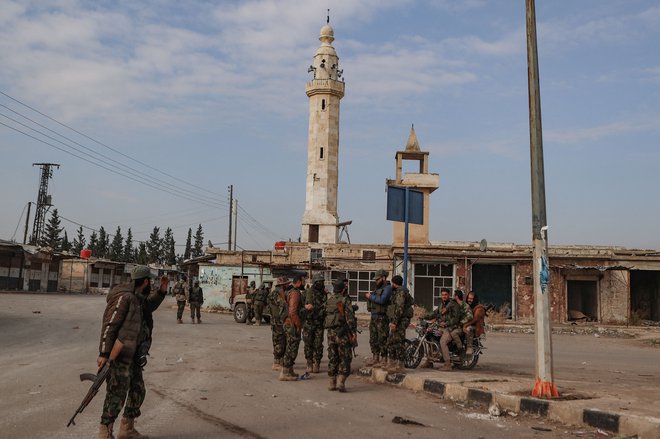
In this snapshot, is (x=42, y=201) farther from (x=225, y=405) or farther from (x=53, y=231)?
(x=225, y=405)

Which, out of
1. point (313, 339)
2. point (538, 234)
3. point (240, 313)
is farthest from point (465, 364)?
point (240, 313)

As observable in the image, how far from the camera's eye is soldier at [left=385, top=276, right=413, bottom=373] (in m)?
9.98

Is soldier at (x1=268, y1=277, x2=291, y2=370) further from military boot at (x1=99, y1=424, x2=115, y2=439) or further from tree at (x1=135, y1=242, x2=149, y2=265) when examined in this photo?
tree at (x1=135, y1=242, x2=149, y2=265)

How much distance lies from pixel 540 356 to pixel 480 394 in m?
0.98

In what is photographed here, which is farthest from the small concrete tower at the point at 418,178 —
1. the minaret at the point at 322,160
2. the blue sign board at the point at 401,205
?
the blue sign board at the point at 401,205

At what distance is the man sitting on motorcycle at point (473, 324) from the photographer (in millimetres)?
11273

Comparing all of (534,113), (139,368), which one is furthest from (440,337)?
(139,368)

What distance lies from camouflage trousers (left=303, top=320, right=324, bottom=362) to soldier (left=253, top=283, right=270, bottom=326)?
998 cm

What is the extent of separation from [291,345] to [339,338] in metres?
1.17

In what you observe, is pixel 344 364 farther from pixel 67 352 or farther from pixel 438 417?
pixel 67 352

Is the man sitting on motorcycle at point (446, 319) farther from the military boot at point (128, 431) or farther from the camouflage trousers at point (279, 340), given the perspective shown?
the military boot at point (128, 431)

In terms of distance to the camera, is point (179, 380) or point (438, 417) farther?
point (179, 380)

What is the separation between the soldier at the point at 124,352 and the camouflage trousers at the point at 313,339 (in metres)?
4.90

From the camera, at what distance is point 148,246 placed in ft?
364
